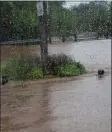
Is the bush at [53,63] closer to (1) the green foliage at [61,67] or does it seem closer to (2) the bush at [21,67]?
(1) the green foliage at [61,67]

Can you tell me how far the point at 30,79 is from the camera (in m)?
13.5

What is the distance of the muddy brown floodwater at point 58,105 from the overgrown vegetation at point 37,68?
0.59 meters

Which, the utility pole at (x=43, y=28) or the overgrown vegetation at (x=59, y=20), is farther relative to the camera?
the overgrown vegetation at (x=59, y=20)

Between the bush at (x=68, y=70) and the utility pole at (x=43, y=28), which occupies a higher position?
the utility pole at (x=43, y=28)

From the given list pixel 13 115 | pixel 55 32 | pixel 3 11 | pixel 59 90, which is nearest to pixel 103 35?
pixel 55 32

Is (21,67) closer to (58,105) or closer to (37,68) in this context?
(37,68)

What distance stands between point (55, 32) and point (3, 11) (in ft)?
14.0

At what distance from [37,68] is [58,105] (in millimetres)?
4604

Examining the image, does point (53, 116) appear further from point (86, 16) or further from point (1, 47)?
point (1, 47)

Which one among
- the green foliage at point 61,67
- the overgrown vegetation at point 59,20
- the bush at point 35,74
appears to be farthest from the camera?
the overgrown vegetation at point 59,20

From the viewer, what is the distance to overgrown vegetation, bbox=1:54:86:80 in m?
13.7

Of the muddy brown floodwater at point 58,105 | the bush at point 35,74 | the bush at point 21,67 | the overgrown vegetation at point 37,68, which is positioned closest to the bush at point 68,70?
the overgrown vegetation at point 37,68

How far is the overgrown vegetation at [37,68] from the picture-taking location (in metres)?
13.7

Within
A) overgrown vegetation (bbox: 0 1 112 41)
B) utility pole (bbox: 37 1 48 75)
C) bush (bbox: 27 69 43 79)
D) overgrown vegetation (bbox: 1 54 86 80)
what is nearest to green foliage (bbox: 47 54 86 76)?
overgrown vegetation (bbox: 1 54 86 80)
